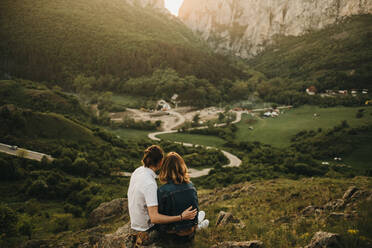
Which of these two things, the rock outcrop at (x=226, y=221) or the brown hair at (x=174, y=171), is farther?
the rock outcrop at (x=226, y=221)

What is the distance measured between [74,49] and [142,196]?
183120 mm

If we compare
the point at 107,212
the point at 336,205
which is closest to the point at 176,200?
the point at 336,205

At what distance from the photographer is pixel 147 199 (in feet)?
16.0

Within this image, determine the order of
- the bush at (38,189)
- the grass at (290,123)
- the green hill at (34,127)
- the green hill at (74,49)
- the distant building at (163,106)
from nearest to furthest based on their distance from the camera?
the bush at (38,189) < the green hill at (34,127) < the grass at (290,123) < the distant building at (163,106) < the green hill at (74,49)

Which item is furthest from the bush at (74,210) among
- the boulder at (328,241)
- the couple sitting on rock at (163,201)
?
the boulder at (328,241)

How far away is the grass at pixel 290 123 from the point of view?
75.5 metres

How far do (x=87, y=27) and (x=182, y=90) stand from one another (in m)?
104

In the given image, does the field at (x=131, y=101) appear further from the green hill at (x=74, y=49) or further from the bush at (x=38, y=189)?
the bush at (x=38, y=189)

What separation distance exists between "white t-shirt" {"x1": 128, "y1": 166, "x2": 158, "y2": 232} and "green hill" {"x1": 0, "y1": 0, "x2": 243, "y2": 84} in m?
154

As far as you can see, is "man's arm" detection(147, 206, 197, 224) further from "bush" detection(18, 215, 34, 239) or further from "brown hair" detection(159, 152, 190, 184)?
"bush" detection(18, 215, 34, 239)

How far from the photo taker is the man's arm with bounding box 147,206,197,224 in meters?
4.88

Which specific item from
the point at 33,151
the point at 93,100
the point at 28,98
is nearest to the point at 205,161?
the point at 33,151

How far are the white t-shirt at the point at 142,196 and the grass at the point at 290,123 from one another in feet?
242

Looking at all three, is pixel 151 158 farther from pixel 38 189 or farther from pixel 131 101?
pixel 131 101
